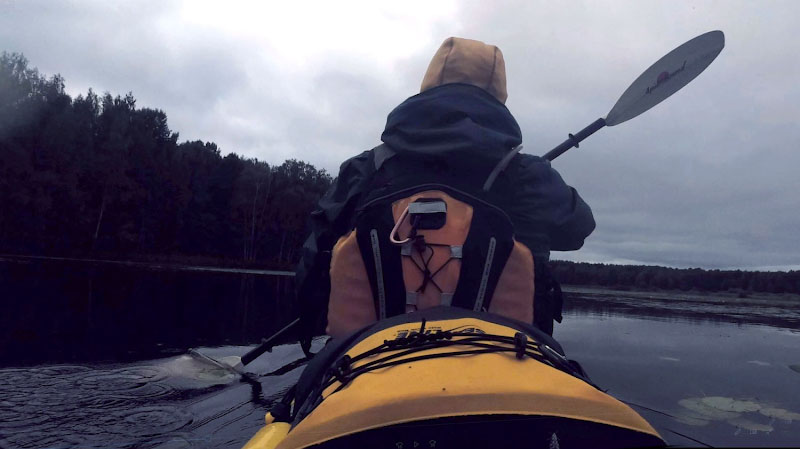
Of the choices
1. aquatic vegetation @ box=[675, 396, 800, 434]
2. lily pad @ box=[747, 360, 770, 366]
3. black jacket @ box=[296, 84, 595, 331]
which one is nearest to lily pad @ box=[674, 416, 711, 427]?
aquatic vegetation @ box=[675, 396, 800, 434]

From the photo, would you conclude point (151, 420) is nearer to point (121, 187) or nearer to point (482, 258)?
point (482, 258)

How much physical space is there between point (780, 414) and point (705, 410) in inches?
18.1

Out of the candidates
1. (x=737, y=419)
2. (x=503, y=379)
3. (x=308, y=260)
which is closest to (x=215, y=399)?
(x=308, y=260)

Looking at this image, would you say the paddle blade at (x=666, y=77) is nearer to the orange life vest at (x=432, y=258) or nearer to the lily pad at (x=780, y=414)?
the lily pad at (x=780, y=414)

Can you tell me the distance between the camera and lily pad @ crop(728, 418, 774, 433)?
10.4ft

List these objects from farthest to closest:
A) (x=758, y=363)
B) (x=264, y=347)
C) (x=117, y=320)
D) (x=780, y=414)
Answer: (x=117, y=320), (x=758, y=363), (x=264, y=347), (x=780, y=414)

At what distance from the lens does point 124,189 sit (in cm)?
4075

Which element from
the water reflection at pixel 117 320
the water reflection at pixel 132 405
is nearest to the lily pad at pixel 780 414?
the water reflection at pixel 132 405

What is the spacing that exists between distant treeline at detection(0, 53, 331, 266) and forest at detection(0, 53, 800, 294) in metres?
0.08

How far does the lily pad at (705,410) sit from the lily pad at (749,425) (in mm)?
61

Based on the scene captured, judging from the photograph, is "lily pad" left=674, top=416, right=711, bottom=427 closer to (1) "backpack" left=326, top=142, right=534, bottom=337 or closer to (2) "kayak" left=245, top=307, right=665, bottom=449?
(1) "backpack" left=326, top=142, right=534, bottom=337

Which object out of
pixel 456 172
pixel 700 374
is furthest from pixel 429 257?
pixel 700 374

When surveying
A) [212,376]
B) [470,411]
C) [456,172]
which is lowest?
[212,376]

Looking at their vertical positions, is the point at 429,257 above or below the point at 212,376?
above
